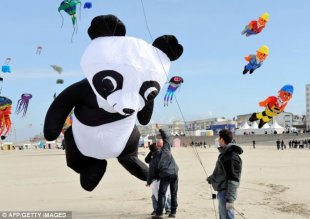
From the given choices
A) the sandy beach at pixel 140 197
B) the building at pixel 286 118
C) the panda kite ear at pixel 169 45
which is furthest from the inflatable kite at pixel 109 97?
the building at pixel 286 118

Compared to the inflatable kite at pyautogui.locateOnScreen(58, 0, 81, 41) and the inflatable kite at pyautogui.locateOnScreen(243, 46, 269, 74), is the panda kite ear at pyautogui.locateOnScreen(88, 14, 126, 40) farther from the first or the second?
the inflatable kite at pyautogui.locateOnScreen(243, 46, 269, 74)

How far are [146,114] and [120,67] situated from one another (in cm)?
110

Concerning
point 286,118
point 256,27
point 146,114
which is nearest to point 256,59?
point 256,27

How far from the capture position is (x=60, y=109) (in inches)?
228

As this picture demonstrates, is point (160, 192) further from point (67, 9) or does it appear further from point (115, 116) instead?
point (67, 9)

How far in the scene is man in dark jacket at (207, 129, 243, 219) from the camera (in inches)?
217

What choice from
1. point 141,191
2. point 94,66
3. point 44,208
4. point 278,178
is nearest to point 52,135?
point 94,66

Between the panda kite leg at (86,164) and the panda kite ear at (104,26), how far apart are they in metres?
1.46

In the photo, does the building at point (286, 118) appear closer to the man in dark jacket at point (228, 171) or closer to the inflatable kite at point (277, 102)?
the inflatable kite at point (277, 102)

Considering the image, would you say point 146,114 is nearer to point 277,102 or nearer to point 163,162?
point 163,162

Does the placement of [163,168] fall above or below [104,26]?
below

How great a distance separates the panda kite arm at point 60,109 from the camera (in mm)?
5734

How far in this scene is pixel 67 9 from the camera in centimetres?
770

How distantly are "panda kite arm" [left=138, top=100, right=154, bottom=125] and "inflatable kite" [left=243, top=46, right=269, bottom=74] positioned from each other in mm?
18450
